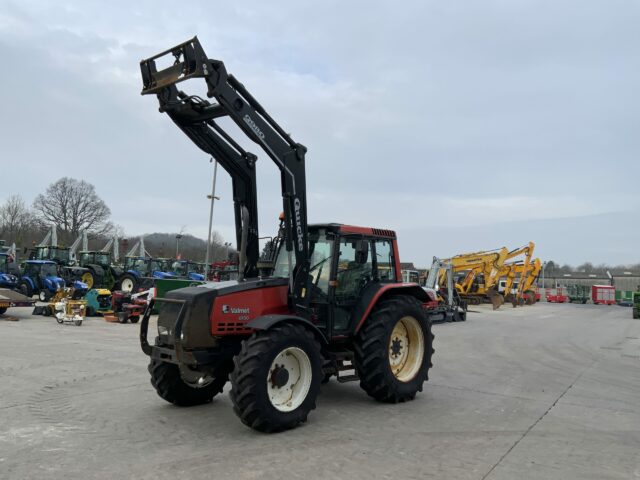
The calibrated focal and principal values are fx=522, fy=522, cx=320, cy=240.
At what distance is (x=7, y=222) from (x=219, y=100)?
2448 inches

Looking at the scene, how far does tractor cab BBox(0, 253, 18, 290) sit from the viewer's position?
2191 centimetres

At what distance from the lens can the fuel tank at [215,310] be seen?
5844mm

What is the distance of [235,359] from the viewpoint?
18.3ft

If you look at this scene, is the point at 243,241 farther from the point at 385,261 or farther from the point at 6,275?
the point at 6,275

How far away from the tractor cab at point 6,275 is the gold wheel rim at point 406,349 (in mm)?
20074

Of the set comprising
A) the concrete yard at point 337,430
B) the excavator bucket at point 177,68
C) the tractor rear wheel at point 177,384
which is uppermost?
the excavator bucket at point 177,68

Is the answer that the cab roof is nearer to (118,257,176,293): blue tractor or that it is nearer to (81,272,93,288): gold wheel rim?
(118,257,176,293): blue tractor

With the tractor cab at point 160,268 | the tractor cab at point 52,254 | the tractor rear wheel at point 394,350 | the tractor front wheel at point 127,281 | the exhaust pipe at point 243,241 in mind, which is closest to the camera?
the tractor rear wheel at point 394,350

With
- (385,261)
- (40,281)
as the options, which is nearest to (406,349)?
(385,261)

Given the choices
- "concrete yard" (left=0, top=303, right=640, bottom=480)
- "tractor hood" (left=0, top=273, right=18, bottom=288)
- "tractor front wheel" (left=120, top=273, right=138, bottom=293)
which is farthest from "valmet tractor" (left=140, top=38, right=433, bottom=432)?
"tractor front wheel" (left=120, top=273, right=138, bottom=293)

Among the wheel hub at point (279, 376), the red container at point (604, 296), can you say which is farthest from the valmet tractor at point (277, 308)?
the red container at point (604, 296)

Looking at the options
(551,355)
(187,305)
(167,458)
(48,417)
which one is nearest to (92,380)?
(48,417)

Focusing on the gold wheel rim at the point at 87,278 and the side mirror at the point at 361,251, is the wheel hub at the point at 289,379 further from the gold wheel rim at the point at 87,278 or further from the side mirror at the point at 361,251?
the gold wheel rim at the point at 87,278

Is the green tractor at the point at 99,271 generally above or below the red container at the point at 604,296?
above
